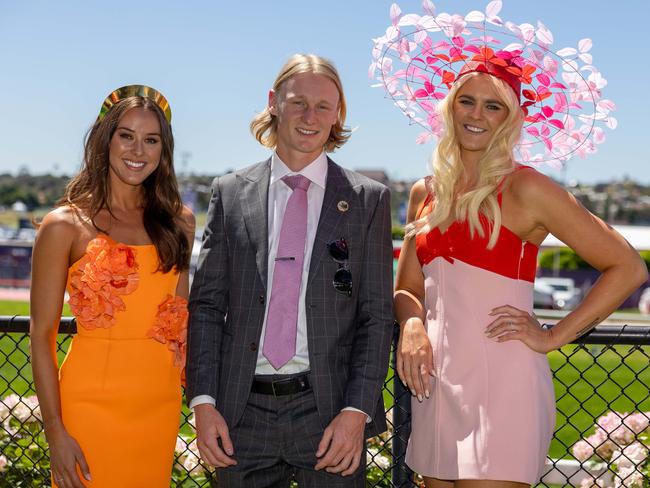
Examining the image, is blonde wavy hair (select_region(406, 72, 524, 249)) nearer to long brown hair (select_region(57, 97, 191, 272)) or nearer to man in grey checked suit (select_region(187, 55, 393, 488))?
man in grey checked suit (select_region(187, 55, 393, 488))

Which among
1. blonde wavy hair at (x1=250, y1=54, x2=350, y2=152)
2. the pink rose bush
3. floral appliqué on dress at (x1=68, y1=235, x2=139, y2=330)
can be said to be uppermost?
blonde wavy hair at (x1=250, y1=54, x2=350, y2=152)

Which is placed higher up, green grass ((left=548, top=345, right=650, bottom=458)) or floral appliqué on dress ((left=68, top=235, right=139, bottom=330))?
floral appliqué on dress ((left=68, top=235, right=139, bottom=330))

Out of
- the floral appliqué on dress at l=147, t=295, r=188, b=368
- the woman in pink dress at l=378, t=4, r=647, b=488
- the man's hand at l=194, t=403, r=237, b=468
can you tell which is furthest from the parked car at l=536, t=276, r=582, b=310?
the man's hand at l=194, t=403, r=237, b=468

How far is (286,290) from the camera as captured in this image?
2.90m

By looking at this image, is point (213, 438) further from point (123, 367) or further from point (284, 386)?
point (123, 367)

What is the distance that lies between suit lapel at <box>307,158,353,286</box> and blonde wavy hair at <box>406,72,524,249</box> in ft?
1.06

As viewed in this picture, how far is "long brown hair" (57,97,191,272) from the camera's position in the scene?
10.5 feet

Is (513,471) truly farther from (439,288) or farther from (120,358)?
(120,358)

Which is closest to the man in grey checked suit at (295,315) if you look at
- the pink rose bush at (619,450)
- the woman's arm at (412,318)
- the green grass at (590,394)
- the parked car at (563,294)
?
the woman's arm at (412,318)

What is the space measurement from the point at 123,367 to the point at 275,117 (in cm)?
110

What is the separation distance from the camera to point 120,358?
308cm

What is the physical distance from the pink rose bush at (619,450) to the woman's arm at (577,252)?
1332 mm

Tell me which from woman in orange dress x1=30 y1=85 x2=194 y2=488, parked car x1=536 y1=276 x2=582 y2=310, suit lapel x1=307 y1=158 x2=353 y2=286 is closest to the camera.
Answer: suit lapel x1=307 y1=158 x2=353 y2=286

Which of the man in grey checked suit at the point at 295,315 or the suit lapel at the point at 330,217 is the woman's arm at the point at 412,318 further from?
the suit lapel at the point at 330,217
